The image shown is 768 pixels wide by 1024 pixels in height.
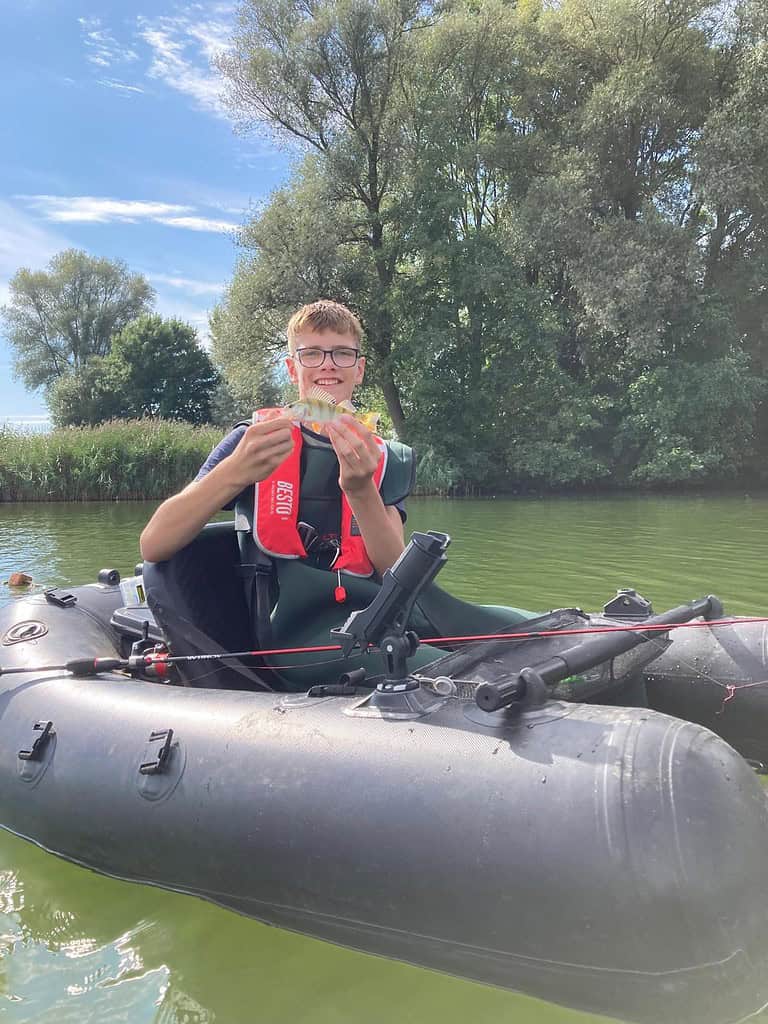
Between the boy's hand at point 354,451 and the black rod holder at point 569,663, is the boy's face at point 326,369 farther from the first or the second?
the black rod holder at point 569,663

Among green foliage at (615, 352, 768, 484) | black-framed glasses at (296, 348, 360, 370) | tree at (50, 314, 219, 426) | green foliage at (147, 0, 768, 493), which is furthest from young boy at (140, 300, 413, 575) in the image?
tree at (50, 314, 219, 426)

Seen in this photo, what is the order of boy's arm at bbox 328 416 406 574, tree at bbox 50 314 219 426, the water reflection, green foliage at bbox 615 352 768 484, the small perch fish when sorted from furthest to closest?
tree at bbox 50 314 219 426 → green foliage at bbox 615 352 768 484 → boy's arm at bbox 328 416 406 574 → the small perch fish → the water reflection

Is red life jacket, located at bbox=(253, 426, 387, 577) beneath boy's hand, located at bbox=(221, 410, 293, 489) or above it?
beneath

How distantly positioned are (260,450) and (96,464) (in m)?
14.7

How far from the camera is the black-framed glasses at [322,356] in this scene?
2.59m

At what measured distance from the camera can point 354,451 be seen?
229 cm

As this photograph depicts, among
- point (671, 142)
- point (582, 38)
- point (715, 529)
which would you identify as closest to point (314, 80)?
point (582, 38)

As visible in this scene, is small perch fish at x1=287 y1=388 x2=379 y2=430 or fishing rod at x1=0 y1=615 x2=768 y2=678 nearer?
small perch fish at x1=287 y1=388 x2=379 y2=430

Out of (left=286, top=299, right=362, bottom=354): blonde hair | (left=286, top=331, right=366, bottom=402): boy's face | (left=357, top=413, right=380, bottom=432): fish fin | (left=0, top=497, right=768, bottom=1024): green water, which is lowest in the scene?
(left=0, top=497, right=768, bottom=1024): green water

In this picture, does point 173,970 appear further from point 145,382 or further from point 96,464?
point 145,382

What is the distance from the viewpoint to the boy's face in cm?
259

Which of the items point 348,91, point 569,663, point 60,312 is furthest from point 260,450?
point 60,312

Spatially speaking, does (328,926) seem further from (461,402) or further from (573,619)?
(461,402)

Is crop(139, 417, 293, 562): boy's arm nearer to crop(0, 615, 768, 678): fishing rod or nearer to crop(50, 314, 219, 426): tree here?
crop(0, 615, 768, 678): fishing rod
